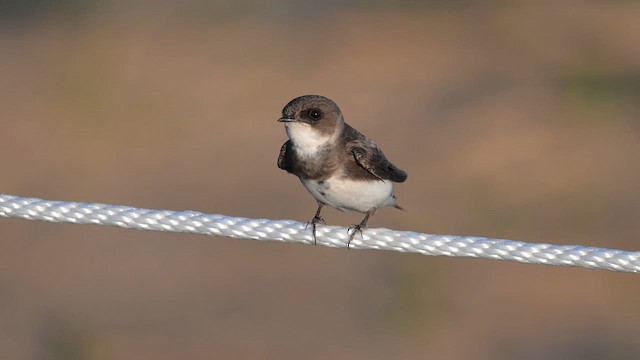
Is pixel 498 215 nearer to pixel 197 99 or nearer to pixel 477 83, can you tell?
pixel 477 83

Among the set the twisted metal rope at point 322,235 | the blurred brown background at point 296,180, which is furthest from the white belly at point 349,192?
the blurred brown background at point 296,180

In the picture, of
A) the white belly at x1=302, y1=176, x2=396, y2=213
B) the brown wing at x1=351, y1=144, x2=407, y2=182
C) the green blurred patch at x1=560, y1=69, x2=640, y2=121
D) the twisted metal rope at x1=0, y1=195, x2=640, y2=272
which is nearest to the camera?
the twisted metal rope at x1=0, y1=195, x2=640, y2=272

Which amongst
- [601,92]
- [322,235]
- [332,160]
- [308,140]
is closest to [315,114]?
[308,140]

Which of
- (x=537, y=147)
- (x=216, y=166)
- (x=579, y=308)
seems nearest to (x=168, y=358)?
(x=579, y=308)

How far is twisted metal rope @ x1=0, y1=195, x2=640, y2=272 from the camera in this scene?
4.36 metres

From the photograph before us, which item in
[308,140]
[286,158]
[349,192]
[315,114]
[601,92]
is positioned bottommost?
[349,192]

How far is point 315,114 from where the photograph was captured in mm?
6047

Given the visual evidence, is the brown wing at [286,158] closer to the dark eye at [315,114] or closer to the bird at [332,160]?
the bird at [332,160]

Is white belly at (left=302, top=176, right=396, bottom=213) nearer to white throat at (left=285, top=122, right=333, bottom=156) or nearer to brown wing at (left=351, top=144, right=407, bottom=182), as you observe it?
brown wing at (left=351, top=144, right=407, bottom=182)

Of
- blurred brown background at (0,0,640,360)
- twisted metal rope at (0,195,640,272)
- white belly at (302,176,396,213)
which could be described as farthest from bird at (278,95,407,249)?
blurred brown background at (0,0,640,360)

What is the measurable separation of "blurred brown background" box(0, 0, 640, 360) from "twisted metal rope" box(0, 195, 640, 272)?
4563 mm

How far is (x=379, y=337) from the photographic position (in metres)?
9.52

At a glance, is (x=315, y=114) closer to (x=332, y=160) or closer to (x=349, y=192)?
(x=332, y=160)

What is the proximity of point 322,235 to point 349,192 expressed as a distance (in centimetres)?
92
